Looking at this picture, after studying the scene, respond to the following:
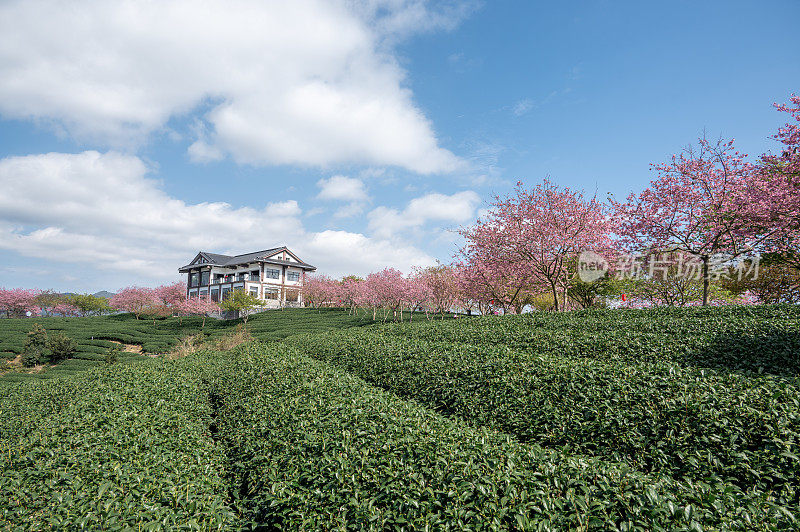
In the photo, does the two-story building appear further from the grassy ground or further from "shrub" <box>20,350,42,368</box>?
"shrub" <box>20,350,42,368</box>

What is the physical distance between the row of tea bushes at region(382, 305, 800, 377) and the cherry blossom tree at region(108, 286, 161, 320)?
4675cm

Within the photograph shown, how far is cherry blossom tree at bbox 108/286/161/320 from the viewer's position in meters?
48.1

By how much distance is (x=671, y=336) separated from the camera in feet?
31.0

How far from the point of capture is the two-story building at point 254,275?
54.5 meters

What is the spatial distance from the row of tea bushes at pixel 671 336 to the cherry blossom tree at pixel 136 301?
1841 inches

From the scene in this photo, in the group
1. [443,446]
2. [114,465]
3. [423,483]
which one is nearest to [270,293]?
[114,465]

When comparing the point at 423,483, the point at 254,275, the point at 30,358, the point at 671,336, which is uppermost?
the point at 254,275

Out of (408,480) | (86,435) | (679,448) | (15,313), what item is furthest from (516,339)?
(15,313)

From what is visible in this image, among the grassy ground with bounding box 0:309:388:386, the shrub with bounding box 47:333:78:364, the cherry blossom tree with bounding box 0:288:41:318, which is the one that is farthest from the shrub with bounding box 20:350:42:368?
the cherry blossom tree with bounding box 0:288:41:318

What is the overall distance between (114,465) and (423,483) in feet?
12.1

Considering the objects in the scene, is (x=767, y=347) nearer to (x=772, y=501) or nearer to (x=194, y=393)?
(x=772, y=501)

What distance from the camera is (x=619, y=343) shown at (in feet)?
30.3

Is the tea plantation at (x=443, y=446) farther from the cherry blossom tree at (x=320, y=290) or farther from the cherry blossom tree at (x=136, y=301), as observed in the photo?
the cherry blossom tree at (x=136, y=301)

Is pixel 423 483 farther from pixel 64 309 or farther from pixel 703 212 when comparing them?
pixel 64 309
